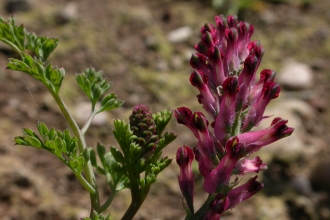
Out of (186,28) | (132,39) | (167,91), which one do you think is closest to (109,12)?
(132,39)

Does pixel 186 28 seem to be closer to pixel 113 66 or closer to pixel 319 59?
pixel 113 66

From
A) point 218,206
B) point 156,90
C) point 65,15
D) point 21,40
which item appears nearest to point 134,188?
point 218,206

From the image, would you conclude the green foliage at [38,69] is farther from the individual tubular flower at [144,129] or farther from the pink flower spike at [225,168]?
the pink flower spike at [225,168]

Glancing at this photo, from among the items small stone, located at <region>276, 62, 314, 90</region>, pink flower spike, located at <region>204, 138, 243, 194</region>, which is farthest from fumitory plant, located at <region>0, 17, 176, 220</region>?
small stone, located at <region>276, 62, 314, 90</region>

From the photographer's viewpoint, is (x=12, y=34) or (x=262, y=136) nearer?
(x=262, y=136)

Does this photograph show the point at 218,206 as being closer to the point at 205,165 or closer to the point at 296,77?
the point at 205,165

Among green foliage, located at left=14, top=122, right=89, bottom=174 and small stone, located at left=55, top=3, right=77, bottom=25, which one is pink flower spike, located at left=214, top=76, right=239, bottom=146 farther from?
small stone, located at left=55, top=3, right=77, bottom=25

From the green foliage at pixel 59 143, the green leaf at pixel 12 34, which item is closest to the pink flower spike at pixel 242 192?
the green foliage at pixel 59 143
